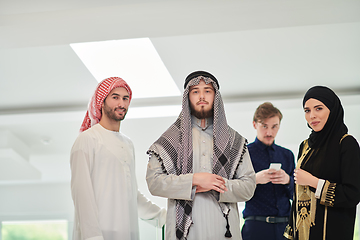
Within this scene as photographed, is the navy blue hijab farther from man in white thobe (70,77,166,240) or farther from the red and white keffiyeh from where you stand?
the red and white keffiyeh

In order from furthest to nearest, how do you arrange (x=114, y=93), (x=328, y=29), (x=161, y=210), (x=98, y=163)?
(x=328, y=29) < (x=161, y=210) < (x=114, y=93) < (x=98, y=163)

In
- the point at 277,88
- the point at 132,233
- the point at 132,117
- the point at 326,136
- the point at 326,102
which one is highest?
the point at 277,88

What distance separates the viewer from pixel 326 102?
3.05 metres

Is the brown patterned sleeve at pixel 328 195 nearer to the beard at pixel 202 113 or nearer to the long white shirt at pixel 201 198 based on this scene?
the long white shirt at pixel 201 198

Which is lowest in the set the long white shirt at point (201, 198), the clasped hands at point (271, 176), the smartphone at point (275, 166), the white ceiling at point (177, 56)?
the long white shirt at point (201, 198)

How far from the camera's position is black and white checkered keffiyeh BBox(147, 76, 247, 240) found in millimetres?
2799

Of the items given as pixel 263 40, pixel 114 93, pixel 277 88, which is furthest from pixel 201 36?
pixel 114 93

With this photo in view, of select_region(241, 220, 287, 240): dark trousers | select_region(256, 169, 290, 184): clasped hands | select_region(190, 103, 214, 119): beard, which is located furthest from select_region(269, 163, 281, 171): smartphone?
select_region(190, 103, 214, 119): beard

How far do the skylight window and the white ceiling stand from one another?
21 centimetres

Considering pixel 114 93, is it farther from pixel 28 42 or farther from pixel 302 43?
pixel 302 43

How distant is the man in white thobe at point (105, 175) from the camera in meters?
2.97

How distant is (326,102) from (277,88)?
4.08 meters

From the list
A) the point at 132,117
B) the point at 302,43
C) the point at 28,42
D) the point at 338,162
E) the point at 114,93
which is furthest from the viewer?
the point at 132,117

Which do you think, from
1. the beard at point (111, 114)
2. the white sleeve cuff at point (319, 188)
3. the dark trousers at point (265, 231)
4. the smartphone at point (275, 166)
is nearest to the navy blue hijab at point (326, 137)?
the white sleeve cuff at point (319, 188)
